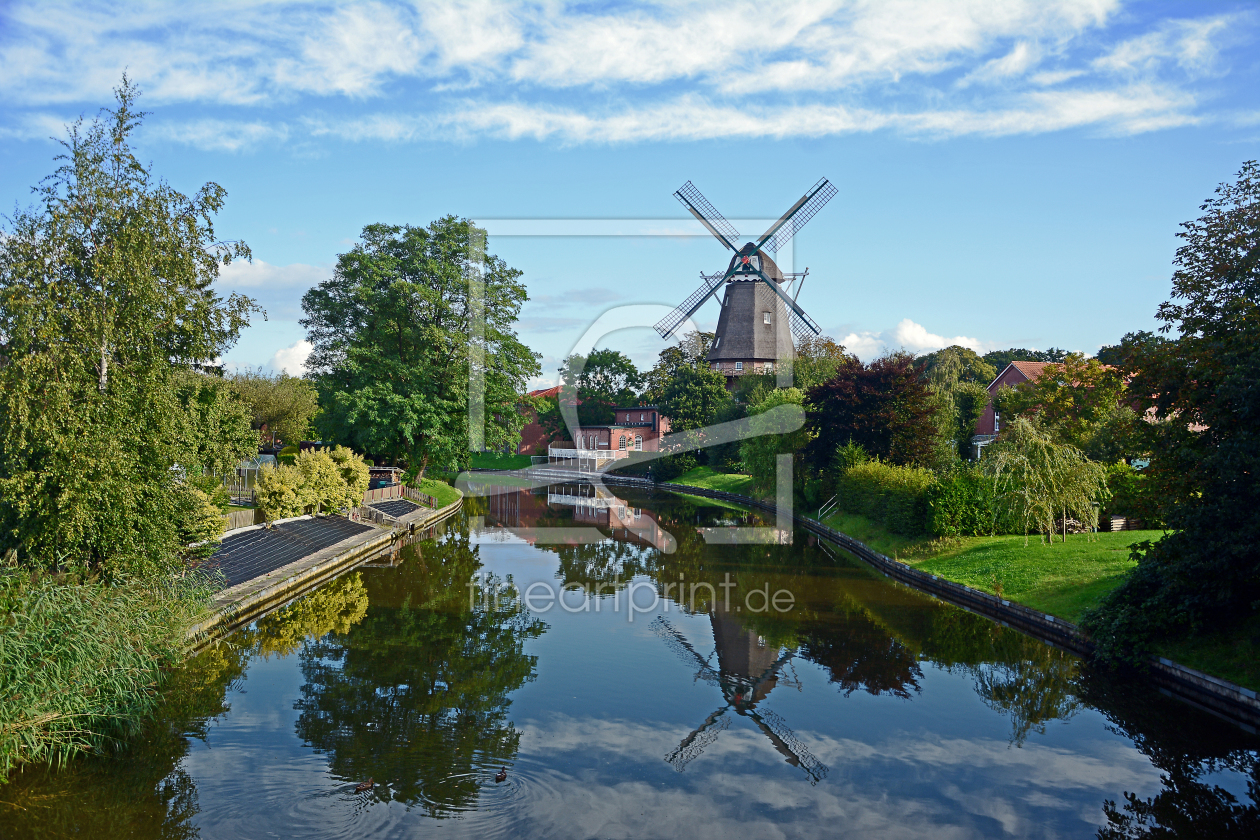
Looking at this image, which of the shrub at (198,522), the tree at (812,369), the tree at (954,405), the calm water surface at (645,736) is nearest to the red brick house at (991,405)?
the tree at (954,405)

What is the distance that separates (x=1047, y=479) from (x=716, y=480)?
97.2ft

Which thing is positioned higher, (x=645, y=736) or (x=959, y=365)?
(x=959, y=365)

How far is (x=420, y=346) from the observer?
31891 mm

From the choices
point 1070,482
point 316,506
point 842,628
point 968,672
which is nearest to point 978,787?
point 968,672

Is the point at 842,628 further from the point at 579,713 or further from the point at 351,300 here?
the point at 351,300

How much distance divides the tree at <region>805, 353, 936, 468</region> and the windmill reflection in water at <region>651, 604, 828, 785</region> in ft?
46.9

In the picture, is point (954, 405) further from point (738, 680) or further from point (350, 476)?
point (738, 680)

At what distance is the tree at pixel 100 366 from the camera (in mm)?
10469

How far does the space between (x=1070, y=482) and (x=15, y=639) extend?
1881 centimetres

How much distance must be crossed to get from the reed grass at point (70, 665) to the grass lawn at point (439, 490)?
24.6 meters

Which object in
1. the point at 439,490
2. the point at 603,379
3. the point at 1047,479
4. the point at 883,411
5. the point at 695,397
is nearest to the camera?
the point at 1047,479

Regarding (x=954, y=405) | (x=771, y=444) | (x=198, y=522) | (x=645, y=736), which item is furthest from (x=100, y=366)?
(x=954, y=405)

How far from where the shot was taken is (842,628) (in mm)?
14969

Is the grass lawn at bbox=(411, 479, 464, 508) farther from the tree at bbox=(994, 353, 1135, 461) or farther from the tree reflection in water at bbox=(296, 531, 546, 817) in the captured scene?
the tree at bbox=(994, 353, 1135, 461)
